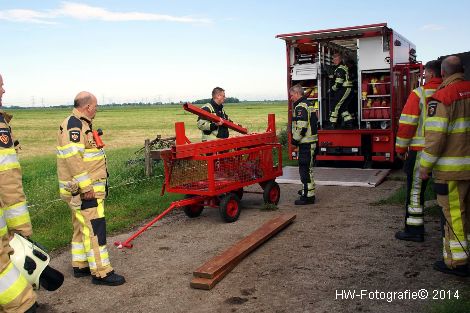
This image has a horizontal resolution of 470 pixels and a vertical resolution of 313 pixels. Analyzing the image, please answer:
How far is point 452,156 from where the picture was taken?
5133mm

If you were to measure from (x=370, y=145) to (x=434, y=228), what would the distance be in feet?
18.2

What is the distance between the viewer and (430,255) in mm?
5926

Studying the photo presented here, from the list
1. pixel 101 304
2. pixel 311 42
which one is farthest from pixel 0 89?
pixel 311 42

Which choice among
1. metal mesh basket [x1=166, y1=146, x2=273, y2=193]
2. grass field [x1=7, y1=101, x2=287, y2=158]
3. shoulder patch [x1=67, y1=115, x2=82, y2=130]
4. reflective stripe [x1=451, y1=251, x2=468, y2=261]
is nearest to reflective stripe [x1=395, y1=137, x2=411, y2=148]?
reflective stripe [x1=451, y1=251, x2=468, y2=261]

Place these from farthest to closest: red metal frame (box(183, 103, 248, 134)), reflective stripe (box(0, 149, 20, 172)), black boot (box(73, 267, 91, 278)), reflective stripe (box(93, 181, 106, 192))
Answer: red metal frame (box(183, 103, 248, 134)) → black boot (box(73, 267, 91, 278)) → reflective stripe (box(93, 181, 106, 192)) → reflective stripe (box(0, 149, 20, 172))

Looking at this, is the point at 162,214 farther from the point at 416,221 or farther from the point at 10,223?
the point at 416,221

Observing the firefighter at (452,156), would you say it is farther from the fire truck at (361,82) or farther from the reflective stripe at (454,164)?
the fire truck at (361,82)

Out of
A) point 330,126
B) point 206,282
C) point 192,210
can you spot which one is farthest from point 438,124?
point 330,126

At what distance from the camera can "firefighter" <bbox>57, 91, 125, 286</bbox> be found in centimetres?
521

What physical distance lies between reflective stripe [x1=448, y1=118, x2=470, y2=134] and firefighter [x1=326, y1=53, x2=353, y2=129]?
23.3 ft

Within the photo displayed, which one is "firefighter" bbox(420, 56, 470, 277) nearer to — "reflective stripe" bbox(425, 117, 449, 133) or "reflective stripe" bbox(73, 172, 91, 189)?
"reflective stripe" bbox(425, 117, 449, 133)

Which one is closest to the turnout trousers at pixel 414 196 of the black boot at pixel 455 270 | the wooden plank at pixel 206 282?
the black boot at pixel 455 270

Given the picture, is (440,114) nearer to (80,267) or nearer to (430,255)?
(430,255)

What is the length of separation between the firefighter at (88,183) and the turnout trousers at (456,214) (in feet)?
11.5
